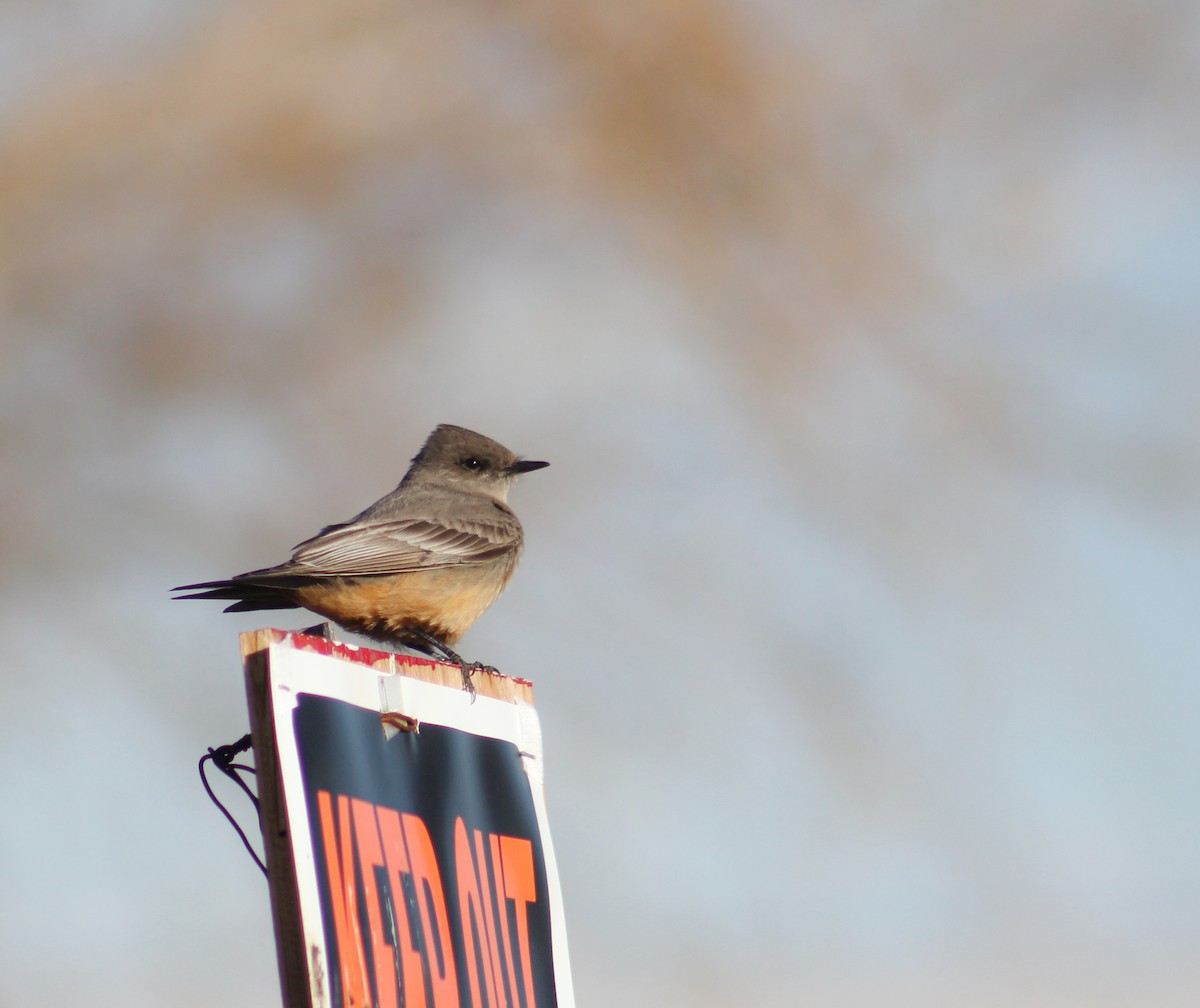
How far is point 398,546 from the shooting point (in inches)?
222

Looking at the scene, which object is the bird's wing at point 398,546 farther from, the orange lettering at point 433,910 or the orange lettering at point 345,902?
the orange lettering at point 345,902

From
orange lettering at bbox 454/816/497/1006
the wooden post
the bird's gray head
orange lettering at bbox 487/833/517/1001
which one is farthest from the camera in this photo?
the bird's gray head

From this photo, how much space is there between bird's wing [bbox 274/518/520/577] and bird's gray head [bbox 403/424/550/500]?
74 cm

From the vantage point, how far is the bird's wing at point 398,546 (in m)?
5.13

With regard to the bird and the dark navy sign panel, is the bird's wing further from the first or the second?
the dark navy sign panel

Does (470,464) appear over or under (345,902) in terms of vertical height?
over

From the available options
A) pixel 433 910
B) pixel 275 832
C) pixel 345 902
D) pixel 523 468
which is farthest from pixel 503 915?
pixel 523 468

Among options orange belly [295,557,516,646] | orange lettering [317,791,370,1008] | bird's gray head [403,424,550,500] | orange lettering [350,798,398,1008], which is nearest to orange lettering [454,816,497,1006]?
orange lettering [350,798,398,1008]

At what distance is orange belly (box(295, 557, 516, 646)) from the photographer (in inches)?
205

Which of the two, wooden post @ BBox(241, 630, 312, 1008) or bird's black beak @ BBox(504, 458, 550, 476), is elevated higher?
bird's black beak @ BBox(504, 458, 550, 476)

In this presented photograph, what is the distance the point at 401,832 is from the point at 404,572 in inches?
102

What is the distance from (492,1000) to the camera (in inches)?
123

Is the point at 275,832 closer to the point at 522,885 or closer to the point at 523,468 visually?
the point at 522,885

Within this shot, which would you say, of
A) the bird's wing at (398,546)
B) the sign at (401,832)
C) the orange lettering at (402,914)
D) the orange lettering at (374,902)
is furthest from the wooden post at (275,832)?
the bird's wing at (398,546)
